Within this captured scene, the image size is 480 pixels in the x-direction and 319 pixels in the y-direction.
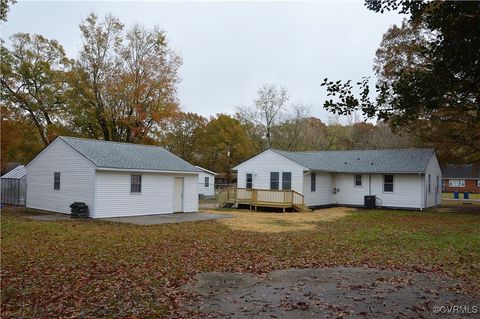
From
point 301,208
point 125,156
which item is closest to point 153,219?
point 125,156

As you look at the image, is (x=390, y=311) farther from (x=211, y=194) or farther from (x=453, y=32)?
(x=211, y=194)

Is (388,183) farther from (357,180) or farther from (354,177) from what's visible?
(354,177)

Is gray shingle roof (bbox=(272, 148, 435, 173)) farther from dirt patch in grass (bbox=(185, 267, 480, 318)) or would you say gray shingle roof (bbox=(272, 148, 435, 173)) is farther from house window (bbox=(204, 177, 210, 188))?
dirt patch in grass (bbox=(185, 267, 480, 318))

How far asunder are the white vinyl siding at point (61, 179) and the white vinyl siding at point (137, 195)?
0.56 meters

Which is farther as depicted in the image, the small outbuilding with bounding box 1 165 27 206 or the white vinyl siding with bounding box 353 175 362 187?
the white vinyl siding with bounding box 353 175 362 187

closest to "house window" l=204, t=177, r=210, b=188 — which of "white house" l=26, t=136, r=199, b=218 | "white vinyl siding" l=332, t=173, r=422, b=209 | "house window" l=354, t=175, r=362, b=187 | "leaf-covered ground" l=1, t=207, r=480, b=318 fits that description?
"white vinyl siding" l=332, t=173, r=422, b=209

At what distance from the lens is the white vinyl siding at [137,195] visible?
20.6 m

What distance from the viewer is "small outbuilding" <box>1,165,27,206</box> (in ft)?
91.2

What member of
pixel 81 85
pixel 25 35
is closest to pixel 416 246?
pixel 81 85

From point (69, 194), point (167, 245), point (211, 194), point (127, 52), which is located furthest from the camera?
point (211, 194)

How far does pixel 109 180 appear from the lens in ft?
68.3

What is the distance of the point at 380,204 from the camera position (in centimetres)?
2997

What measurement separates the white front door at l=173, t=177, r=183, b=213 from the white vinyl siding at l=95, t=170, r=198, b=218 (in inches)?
9.7

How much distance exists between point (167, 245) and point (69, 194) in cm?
1124
